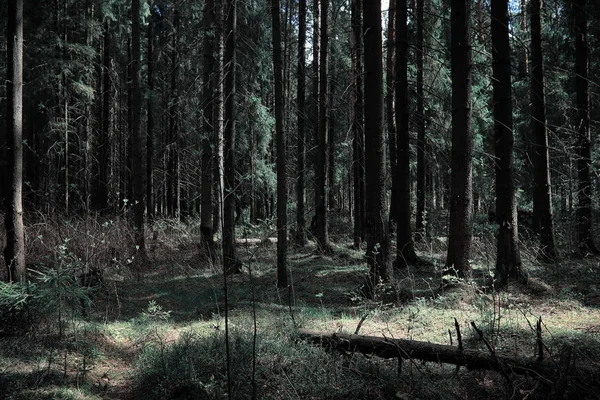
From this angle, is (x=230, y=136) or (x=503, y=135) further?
(x=230, y=136)

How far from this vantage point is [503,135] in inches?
312

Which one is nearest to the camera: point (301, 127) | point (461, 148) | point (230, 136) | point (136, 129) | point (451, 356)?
point (451, 356)

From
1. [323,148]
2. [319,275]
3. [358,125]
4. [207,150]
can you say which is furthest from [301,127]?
[319,275]

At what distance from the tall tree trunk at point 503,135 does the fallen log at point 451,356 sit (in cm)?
434

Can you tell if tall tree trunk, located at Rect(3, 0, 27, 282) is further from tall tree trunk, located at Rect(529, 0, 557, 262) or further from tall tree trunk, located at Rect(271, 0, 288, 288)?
tall tree trunk, located at Rect(529, 0, 557, 262)

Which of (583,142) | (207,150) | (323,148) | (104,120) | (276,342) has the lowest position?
(276,342)

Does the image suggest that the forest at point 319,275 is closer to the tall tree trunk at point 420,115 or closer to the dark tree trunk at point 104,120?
the tall tree trunk at point 420,115

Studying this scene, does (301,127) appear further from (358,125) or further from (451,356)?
(451,356)

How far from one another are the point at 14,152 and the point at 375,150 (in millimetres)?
5858

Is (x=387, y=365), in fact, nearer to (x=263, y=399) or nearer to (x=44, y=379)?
(x=263, y=399)

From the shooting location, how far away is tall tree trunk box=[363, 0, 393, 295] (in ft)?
24.1

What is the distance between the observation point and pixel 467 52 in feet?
23.3

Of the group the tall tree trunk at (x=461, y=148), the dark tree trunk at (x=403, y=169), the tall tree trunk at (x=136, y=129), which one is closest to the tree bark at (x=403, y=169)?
the dark tree trunk at (x=403, y=169)

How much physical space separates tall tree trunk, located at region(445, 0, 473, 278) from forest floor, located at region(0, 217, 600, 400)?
0.65 metres
